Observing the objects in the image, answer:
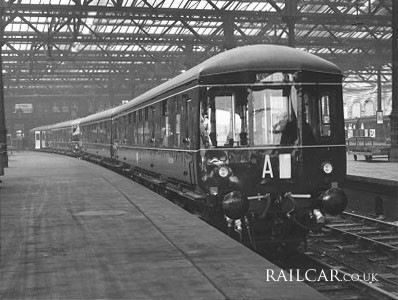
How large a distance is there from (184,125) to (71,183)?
824cm

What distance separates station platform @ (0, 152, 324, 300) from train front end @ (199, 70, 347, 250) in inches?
31.2

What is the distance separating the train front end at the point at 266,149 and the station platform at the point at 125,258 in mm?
Answer: 793

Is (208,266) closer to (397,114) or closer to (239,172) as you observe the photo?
(239,172)

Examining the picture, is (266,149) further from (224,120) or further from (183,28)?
(183,28)

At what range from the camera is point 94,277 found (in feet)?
17.6

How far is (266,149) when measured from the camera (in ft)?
26.0

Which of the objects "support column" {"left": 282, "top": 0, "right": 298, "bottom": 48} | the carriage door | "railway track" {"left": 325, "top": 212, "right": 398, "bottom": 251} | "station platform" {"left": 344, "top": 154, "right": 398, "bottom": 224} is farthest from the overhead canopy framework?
the carriage door

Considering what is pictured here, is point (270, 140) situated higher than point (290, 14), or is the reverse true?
point (290, 14)

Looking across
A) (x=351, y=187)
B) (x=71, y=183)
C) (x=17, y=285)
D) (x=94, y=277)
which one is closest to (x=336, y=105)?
(x=94, y=277)

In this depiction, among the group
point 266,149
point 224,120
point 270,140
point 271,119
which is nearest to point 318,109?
point 271,119

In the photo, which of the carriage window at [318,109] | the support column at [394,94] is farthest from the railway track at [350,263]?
the support column at [394,94]

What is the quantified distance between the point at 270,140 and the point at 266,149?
149mm

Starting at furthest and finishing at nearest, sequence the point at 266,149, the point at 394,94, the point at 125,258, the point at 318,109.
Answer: the point at 394,94
the point at 318,109
the point at 266,149
the point at 125,258

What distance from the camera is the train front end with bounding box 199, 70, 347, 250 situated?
7934mm
